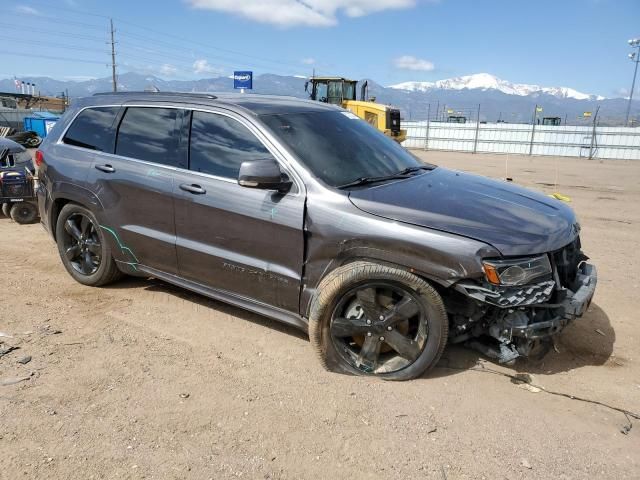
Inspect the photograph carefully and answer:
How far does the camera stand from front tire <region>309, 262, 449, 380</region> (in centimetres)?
310

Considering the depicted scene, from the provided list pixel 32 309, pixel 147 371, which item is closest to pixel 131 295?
pixel 32 309

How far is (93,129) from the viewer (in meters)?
4.64

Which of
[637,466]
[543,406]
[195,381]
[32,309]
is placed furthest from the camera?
[32,309]

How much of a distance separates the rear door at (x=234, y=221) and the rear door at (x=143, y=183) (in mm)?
145

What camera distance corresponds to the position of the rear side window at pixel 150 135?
404 cm

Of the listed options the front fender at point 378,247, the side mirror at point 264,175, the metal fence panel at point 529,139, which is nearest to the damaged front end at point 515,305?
the front fender at point 378,247

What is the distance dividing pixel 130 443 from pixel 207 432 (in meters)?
0.41

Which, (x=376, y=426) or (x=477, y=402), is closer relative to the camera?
(x=376, y=426)

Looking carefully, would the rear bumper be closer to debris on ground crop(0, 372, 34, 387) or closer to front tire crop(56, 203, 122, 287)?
front tire crop(56, 203, 122, 287)

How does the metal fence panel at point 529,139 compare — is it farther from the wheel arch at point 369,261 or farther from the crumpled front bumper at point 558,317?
the wheel arch at point 369,261

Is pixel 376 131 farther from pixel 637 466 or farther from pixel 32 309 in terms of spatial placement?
pixel 32 309

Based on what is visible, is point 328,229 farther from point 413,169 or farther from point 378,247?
point 413,169

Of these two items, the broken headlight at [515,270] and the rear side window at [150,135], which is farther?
the rear side window at [150,135]

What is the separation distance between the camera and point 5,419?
2830 millimetres
